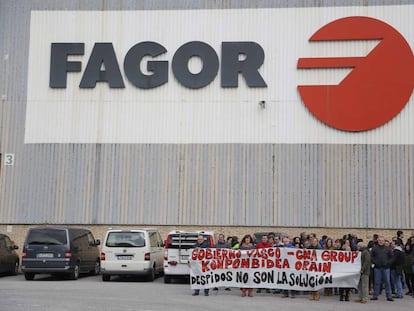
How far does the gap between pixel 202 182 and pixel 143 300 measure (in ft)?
40.2

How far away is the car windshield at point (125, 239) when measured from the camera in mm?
20406

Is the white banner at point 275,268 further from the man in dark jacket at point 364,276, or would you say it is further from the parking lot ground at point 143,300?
the parking lot ground at point 143,300

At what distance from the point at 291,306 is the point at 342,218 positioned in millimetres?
11961

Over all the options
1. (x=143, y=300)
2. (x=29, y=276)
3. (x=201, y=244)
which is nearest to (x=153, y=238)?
(x=201, y=244)

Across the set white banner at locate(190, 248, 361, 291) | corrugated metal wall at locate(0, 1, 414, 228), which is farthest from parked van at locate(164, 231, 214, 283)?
corrugated metal wall at locate(0, 1, 414, 228)

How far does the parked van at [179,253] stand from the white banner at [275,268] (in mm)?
2521

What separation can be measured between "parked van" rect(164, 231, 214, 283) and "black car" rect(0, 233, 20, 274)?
19.6ft

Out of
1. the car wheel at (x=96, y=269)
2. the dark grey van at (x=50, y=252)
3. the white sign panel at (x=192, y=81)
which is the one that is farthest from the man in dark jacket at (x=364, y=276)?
the car wheel at (x=96, y=269)

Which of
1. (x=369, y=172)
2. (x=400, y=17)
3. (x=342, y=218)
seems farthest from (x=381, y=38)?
(x=342, y=218)

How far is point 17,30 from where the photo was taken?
28844 millimetres

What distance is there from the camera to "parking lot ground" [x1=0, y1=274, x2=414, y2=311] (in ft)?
44.6

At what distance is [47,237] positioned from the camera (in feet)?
67.5

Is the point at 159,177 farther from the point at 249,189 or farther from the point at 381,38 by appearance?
the point at 381,38

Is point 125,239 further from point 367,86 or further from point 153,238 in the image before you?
point 367,86
